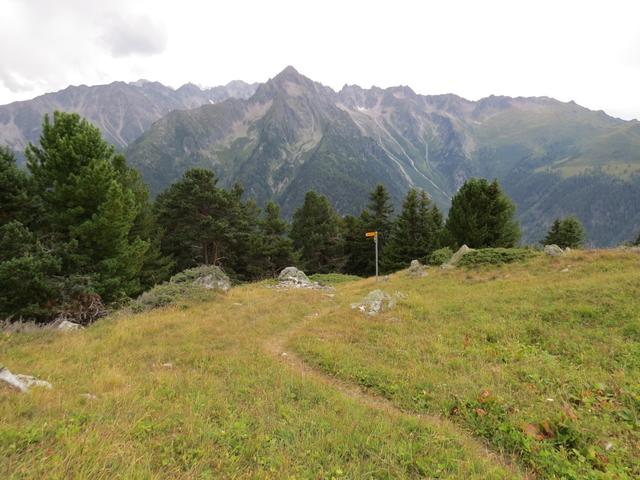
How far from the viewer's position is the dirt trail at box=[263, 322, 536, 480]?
4772 mm

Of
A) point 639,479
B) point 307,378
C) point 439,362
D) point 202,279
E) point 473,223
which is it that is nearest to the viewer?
point 639,479

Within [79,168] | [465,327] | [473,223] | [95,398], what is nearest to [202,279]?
[79,168]

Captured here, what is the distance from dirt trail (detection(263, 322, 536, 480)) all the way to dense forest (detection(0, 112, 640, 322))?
1071 cm

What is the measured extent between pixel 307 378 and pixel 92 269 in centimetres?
1513

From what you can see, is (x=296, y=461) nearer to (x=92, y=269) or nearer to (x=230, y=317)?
(x=230, y=317)

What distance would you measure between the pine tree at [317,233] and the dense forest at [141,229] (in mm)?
154

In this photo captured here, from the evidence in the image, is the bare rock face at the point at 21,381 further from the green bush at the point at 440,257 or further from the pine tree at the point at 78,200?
the green bush at the point at 440,257

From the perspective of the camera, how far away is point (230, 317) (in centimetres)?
1315

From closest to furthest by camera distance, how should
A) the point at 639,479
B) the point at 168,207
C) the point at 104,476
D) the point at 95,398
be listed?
the point at 104,476 < the point at 639,479 < the point at 95,398 < the point at 168,207

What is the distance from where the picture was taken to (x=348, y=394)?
678 centimetres

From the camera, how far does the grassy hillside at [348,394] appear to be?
4.20 metres

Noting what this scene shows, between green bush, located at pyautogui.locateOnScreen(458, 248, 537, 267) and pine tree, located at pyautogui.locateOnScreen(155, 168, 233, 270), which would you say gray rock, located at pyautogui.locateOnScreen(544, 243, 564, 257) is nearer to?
green bush, located at pyautogui.locateOnScreen(458, 248, 537, 267)

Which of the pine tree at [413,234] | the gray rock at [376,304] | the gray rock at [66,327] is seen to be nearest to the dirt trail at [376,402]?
the gray rock at [376,304]

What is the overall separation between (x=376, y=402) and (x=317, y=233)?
37.5 meters
